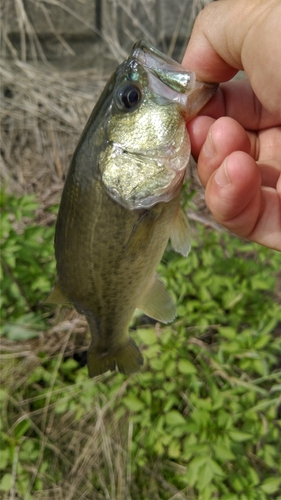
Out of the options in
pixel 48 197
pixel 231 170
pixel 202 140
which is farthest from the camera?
pixel 48 197

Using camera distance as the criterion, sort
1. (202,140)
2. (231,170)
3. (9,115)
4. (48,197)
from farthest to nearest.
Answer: (9,115) < (48,197) < (202,140) < (231,170)

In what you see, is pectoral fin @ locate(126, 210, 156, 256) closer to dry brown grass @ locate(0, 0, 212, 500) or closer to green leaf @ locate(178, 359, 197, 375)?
green leaf @ locate(178, 359, 197, 375)

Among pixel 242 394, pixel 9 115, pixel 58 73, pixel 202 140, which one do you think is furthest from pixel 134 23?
pixel 242 394

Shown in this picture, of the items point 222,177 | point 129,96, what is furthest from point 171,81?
point 222,177

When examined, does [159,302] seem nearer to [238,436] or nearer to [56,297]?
[56,297]

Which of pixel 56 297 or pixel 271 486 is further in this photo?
pixel 271 486

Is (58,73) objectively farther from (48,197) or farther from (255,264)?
(255,264)

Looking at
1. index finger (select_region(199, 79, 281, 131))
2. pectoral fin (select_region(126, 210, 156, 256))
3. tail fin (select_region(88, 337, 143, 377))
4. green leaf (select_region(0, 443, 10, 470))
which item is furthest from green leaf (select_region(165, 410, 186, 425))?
index finger (select_region(199, 79, 281, 131))
